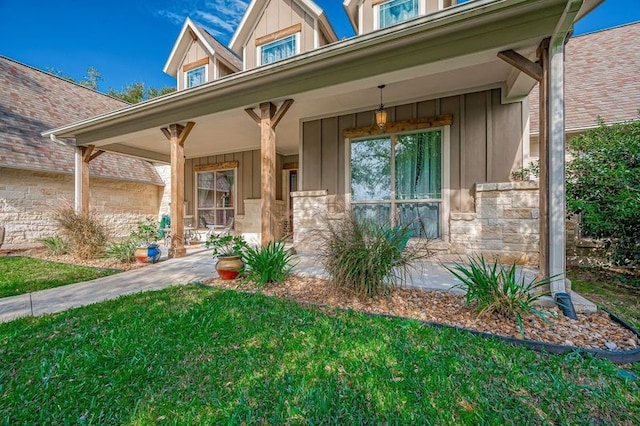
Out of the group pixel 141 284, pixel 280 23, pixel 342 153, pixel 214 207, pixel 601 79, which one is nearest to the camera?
pixel 141 284

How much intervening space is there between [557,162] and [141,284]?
5.06 m

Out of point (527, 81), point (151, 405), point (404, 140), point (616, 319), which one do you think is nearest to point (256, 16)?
point (404, 140)

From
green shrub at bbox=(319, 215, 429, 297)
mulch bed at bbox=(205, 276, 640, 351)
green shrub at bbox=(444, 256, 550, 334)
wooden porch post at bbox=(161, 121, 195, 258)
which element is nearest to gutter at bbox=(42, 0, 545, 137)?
wooden porch post at bbox=(161, 121, 195, 258)

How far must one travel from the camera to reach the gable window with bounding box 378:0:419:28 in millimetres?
5223

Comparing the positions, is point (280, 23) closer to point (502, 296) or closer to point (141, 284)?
point (141, 284)

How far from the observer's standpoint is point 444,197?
189 inches

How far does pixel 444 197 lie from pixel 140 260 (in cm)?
553

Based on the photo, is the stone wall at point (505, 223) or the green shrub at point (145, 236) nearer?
the stone wall at point (505, 223)

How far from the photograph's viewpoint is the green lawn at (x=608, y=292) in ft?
8.69

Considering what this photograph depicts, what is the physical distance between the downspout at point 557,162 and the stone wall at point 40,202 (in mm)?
7920

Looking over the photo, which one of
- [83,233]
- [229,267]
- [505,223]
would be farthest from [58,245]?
[505,223]

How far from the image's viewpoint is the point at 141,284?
3.75 m

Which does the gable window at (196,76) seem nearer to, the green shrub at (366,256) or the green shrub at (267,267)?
the green shrub at (267,267)

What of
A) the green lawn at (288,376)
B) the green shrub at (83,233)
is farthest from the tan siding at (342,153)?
the green shrub at (83,233)
